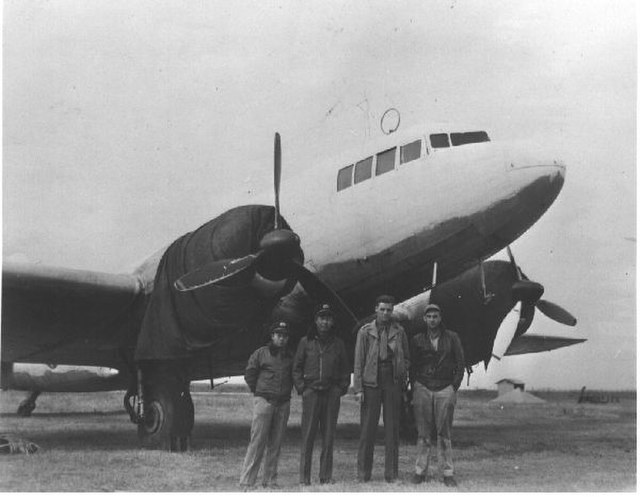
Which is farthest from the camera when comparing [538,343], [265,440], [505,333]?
[538,343]

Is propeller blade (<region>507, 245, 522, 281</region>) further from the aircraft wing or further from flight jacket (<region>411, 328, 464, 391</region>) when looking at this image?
the aircraft wing

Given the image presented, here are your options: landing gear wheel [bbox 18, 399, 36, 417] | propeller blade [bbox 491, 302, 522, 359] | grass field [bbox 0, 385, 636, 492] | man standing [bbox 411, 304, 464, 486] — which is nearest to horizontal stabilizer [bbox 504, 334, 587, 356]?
grass field [bbox 0, 385, 636, 492]

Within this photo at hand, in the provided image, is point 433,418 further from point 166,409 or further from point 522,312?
point 522,312

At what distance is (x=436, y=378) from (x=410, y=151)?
12.6 ft

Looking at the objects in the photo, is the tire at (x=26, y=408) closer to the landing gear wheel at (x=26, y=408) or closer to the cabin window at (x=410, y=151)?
the landing gear wheel at (x=26, y=408)

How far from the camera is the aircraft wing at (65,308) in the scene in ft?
35.1

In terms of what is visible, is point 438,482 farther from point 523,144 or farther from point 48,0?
point 48,0

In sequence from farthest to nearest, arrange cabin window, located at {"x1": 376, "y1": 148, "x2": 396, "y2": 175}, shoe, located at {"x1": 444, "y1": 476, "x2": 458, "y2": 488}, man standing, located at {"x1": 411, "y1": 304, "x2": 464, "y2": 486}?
cabin window, located at {"x1": 376, "y1": 148, "x2": 396, "y2": 175}, man standing, located at {"x1": 411, "y1": 304, "x2": 464, "y2": 486}, shoe, located at {"x1": 444, "y1": 476, "x2": 458, "y2": 488}

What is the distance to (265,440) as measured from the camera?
7246 millimetres

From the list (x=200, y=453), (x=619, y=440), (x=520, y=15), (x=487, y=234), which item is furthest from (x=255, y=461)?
(x=619, y=440)

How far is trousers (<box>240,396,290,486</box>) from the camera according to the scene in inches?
282

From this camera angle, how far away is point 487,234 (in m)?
9.45

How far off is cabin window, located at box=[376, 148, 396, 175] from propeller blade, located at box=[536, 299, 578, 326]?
5238mm

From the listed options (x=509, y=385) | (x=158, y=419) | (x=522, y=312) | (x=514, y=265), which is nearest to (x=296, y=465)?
(x=158, y=419)
